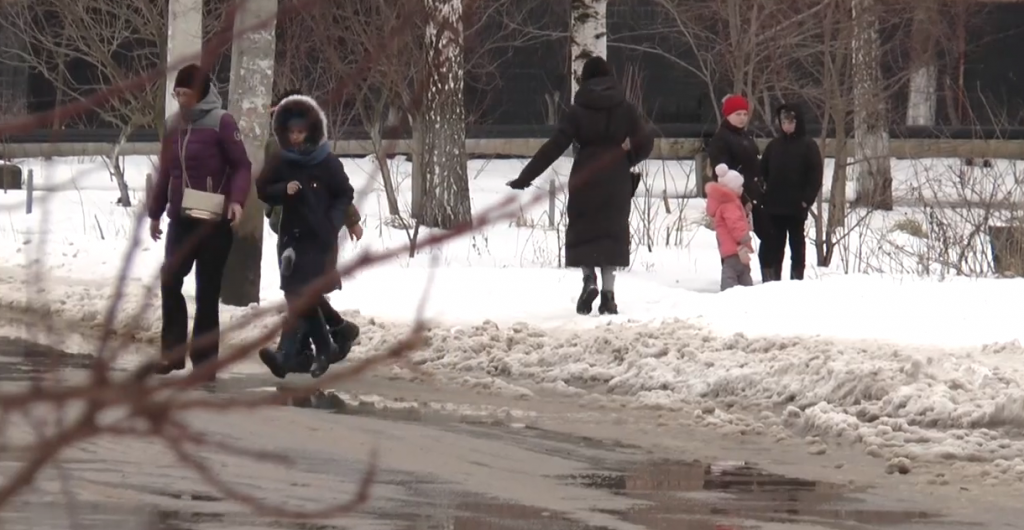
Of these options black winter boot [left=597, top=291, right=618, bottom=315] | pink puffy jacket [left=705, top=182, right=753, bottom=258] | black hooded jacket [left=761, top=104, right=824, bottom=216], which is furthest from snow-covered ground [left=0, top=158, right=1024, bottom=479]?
black hooded jacket [left=761, top=104, right=824, bottom=216]

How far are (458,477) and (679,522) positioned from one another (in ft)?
3.58

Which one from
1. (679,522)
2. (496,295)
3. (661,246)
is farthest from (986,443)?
(661,246)

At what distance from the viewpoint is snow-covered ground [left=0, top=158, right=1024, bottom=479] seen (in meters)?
8.28

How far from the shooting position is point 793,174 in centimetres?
1309

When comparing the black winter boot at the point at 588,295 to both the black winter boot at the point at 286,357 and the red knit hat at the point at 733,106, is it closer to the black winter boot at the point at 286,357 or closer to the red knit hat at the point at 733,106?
the red knit hat at the point at 733,106

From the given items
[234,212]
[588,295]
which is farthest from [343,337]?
[588,295]

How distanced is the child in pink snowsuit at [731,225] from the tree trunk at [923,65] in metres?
11.7

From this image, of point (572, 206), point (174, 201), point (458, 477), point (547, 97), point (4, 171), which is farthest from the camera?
point (547, 97)

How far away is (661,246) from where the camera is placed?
16938 mm

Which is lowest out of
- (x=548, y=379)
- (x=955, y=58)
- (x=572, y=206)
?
(x=548, y=379)

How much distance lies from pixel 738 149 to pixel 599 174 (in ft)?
6.16

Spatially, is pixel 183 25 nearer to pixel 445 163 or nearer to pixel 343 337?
pixel 343 337

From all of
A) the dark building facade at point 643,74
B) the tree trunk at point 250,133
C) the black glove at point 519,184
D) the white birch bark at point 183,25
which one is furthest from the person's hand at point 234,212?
the dark building facade at point 643,74

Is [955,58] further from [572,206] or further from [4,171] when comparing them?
[572,206]
